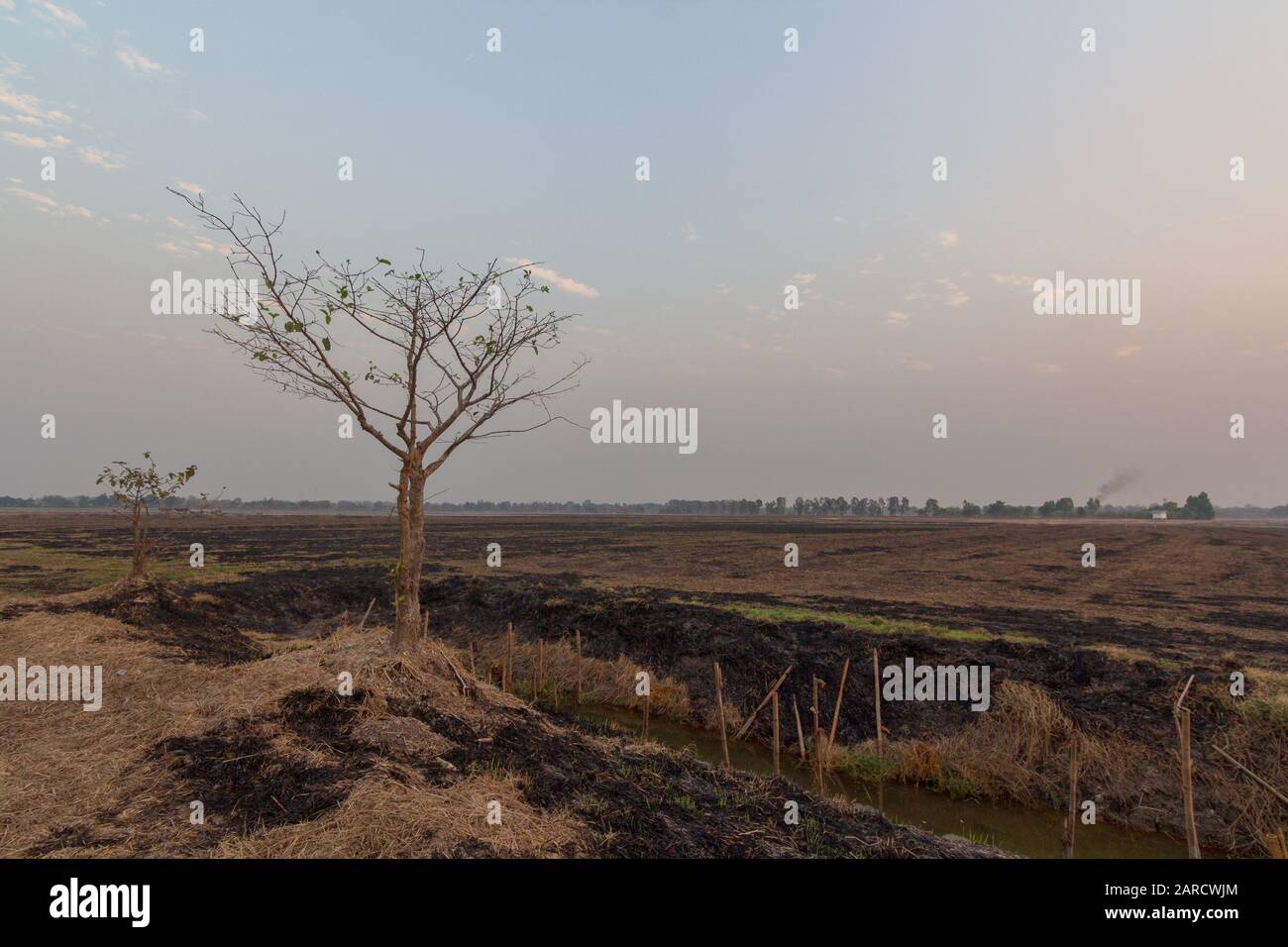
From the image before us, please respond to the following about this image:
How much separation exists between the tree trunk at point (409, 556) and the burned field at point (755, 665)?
1.37 m

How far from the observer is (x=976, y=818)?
13625 mm

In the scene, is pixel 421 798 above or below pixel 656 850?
above

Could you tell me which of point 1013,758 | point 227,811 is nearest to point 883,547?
point 1013,758

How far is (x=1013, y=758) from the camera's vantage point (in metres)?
14.9

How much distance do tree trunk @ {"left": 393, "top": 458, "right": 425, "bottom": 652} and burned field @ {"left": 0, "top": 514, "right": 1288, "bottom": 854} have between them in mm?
1366

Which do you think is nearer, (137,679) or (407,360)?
(407,360)

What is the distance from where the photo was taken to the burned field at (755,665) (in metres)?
9.31

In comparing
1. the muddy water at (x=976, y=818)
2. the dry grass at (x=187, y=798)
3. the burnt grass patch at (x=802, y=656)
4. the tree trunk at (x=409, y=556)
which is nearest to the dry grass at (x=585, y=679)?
the burnt grass patch at (x=802, y=656)

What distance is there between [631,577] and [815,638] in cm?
2039

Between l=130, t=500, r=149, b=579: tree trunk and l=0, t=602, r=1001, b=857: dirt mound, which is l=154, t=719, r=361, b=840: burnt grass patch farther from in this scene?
l=130, t=500, r=149, b=579: tree trunk

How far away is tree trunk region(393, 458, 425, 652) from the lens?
1177 cm

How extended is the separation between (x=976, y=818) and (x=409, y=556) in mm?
13496

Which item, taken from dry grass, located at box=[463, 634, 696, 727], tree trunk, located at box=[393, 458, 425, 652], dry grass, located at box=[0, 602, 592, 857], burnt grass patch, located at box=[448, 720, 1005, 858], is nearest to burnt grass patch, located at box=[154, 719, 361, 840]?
dry grass, located at box=[0, 602, 592, 857]

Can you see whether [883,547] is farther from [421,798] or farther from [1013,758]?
[421,798]
